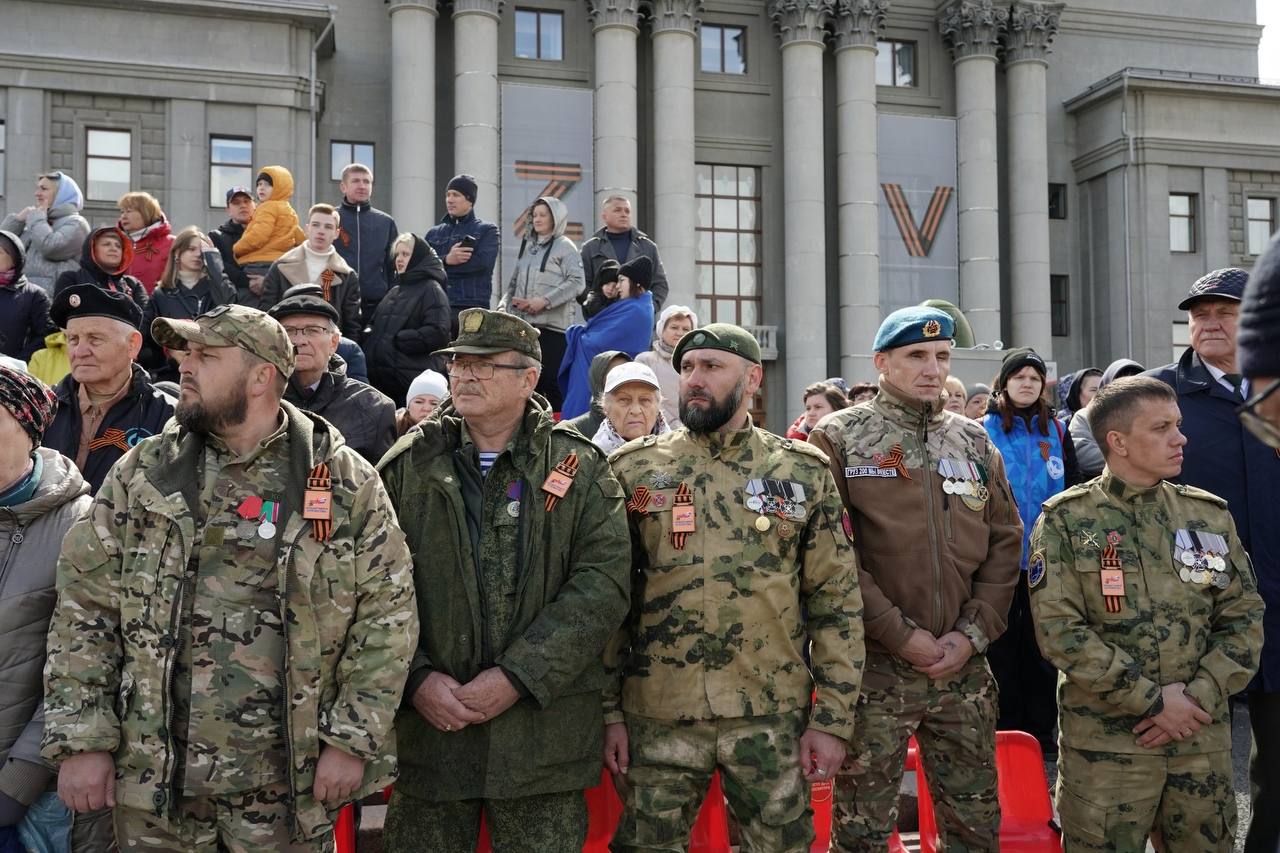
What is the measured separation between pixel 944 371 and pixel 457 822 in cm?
272

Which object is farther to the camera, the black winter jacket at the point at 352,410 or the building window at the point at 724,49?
the building window at the point at 724,49

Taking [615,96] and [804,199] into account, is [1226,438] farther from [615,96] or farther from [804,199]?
[804,199]

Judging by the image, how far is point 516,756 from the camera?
3883mm

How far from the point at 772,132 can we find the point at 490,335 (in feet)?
96.8

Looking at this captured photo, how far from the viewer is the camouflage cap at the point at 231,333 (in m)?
3.73

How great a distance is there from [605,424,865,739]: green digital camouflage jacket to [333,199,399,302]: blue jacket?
719cm

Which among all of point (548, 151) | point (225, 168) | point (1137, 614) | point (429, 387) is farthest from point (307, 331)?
point (548, 151)

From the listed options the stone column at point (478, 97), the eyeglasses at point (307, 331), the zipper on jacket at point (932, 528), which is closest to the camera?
the zipper on jacket at point (932, 528)

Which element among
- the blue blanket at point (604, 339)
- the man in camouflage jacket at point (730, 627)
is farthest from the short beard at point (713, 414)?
the blue blanket at point (604, 339)

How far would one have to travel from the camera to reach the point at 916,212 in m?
31.9

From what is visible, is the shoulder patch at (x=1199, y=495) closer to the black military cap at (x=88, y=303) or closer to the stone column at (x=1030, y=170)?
the black military cap at (x=88, y=303)

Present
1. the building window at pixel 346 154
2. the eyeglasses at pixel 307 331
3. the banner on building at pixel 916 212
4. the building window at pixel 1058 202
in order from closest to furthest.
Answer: the eyeglasses at pixel 307 331 < the building window at pixel 346 154 < the banner on building at pixel 916 212 < the building window at pixel 1058 202

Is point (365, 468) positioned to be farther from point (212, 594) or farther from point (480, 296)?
point (480, 296)

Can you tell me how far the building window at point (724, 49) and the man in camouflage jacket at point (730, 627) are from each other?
29.7 metres
